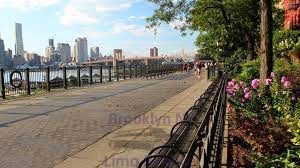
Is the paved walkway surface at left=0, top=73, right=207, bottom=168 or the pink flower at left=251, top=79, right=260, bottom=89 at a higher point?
the pink flower at left=251, top=79, right=260, bottom=89

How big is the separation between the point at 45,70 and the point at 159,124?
11959mm

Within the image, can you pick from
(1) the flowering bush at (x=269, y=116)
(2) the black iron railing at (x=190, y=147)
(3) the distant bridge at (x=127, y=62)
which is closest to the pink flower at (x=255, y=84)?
(1) the flowering bush at (x=269, y=116)

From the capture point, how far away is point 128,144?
605 centimetres

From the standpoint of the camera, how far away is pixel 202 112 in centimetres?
684

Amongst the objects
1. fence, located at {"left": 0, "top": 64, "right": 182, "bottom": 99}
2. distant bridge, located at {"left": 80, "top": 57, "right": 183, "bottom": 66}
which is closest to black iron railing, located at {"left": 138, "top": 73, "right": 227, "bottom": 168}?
fence, located at {"left": 0, "top": 64, "right": 182, "bottom": 99}

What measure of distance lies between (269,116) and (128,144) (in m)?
3.00

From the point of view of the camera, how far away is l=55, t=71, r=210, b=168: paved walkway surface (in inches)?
197

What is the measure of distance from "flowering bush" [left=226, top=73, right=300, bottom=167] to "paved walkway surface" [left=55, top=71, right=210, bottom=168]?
1.74 meters

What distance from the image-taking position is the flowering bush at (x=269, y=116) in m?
4.25

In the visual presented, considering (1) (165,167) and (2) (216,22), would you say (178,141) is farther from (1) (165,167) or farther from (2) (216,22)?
(2) (216,22)

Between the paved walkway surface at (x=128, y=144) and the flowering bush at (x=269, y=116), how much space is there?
1738 mm

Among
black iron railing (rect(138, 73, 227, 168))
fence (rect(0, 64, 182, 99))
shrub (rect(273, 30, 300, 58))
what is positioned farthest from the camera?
shrub (rect(273, 30, 300, 58))

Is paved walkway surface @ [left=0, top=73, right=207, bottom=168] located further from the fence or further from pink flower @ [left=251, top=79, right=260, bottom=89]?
the fence

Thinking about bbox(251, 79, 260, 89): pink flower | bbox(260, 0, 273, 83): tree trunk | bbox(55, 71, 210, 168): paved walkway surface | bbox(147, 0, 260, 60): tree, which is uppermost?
bbox(147, 0, 260, 60): tree
